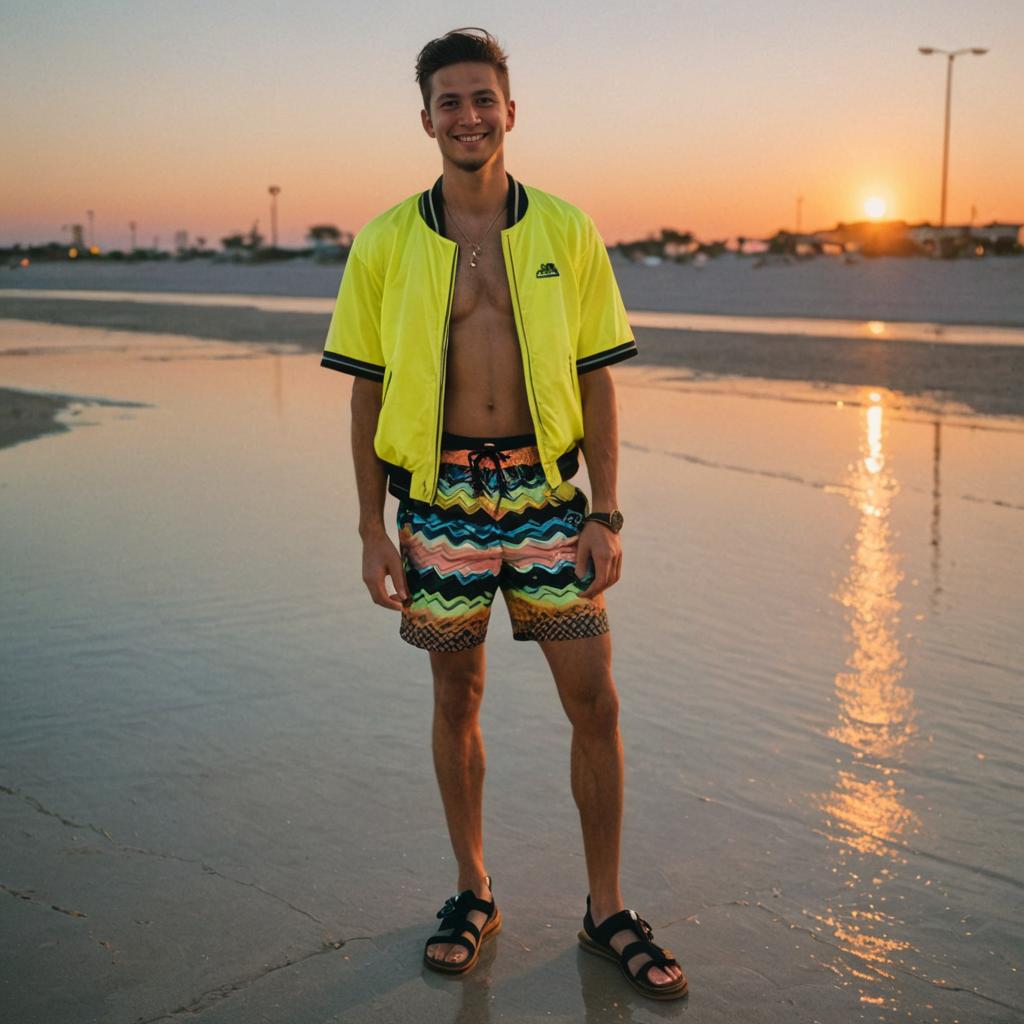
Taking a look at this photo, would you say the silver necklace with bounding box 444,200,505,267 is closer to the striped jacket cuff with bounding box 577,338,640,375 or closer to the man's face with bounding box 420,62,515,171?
the man's face with bounding box 420,62,515,171

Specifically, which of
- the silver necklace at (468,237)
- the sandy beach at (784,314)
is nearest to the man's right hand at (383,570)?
the silver necklace at (468,237)

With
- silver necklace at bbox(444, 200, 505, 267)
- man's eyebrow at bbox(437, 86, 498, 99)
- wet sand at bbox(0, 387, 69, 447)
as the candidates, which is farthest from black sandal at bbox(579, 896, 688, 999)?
wet sand at bbox(0, 387, 69, 447)

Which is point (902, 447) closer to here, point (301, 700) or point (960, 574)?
point (960, 574)

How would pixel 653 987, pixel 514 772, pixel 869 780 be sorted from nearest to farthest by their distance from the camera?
pixel 653 987 → pixel 869 780 → pixel 514 772

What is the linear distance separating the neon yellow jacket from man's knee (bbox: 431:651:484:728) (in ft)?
1.39

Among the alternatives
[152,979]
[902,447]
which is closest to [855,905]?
[152,979]

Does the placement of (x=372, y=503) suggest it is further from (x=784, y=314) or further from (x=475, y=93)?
(x=784, y=314)

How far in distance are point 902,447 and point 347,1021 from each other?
29.8ft

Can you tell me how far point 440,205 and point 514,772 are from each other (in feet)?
6.38

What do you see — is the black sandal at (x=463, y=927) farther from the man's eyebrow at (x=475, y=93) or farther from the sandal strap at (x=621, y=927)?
the man's eyebrow at (x=475, y=93)

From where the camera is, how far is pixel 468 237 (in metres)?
3.32

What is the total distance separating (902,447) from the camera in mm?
11195

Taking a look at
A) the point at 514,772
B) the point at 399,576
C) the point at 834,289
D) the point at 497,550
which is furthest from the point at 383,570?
the point at 834,289

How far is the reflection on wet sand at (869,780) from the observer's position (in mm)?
3350
